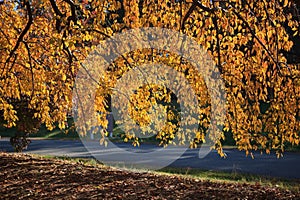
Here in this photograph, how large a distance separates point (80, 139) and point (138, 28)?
550 inches

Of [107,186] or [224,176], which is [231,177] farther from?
[107,186]

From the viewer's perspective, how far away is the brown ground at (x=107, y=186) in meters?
5.98

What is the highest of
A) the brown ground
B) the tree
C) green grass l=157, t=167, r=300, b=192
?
the tree

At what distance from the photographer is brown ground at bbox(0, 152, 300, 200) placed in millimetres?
5984

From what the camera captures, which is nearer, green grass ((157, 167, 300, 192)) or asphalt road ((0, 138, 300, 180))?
green grass ((157, 167, 300, 192))

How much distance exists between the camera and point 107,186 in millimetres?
6645

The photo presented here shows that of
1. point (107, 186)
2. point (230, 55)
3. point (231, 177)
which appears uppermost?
point (230, 55)

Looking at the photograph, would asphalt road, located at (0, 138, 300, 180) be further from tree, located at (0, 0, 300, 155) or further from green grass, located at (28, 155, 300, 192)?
tree, located at (0, 0, 300, 155)

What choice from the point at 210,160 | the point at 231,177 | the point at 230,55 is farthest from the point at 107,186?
the point at 210,160

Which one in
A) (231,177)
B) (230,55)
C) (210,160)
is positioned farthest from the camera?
(210,160)

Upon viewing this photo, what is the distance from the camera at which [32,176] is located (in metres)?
7.68

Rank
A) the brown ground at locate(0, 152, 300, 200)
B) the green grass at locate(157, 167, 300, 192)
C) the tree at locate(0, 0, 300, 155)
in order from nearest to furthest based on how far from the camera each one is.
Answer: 1. the tree at locate(0, 0, 300, 155)
2. the brown ground at locate(0, 152, 300, 200)
3. the green grass at locate(157, 167, 300, 192)

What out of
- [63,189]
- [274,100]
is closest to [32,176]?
[63,189]

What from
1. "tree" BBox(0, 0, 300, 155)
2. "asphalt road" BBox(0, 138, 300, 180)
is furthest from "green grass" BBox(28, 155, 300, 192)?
"tree" BBox(0, 0, 300, 155)
